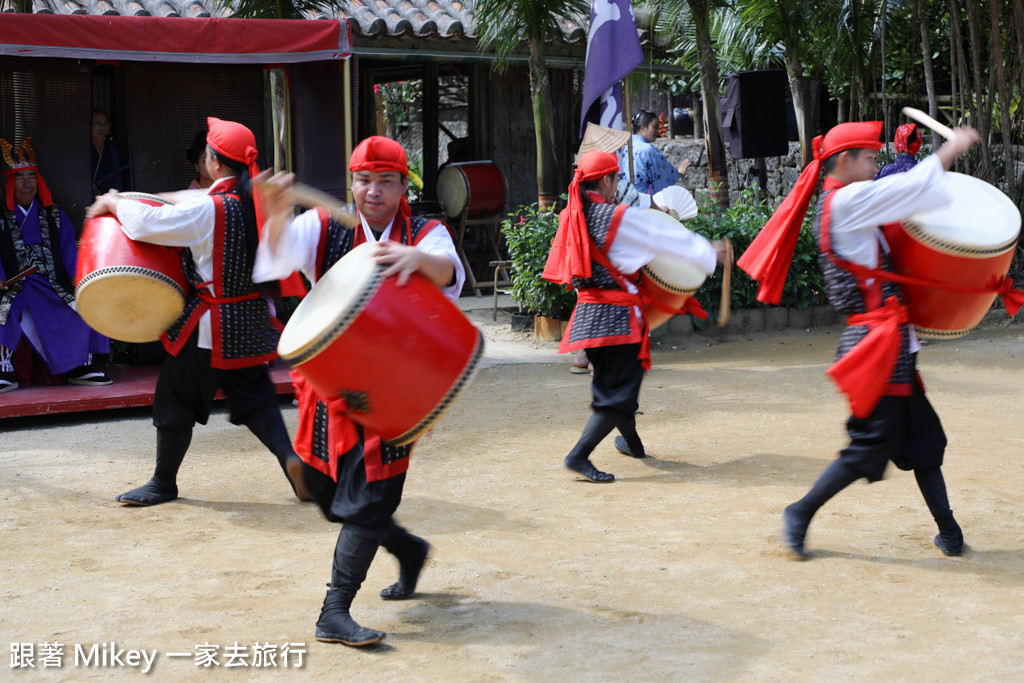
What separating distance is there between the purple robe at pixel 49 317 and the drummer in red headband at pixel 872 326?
456cm

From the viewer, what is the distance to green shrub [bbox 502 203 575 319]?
824 cm

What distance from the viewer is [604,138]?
7.89 m

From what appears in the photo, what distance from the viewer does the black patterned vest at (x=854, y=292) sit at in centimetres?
365

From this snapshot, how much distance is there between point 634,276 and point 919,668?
245 cm

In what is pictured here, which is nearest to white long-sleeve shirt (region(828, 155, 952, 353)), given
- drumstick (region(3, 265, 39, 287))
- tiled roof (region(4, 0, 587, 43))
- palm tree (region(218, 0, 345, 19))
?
drumstick (region(3, 265, 39, 287))

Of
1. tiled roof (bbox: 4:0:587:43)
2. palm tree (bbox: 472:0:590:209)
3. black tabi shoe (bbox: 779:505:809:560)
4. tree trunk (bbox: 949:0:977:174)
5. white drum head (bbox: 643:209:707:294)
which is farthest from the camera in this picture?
tree trunk (bbox: 949:0:977:174)

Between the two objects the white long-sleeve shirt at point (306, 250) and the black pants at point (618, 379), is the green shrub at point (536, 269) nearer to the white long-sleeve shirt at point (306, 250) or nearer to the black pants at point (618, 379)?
the black pants at point (618, 379)

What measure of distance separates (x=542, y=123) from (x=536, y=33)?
0.74 m

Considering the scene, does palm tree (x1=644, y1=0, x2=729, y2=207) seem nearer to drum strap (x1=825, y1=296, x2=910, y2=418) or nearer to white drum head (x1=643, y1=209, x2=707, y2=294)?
white drum head (x1=643, y1=209, x2=707, y2=294)

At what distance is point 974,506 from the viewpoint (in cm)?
438

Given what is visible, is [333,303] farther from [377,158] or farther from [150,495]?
[150,495]

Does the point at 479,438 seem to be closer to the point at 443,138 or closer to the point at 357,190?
the point at 357,190

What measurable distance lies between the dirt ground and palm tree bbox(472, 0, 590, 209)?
326 centimetres

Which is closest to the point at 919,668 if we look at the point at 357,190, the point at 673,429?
the point at 357,190
